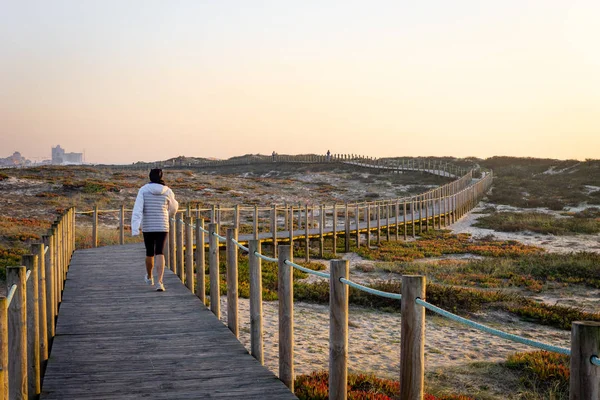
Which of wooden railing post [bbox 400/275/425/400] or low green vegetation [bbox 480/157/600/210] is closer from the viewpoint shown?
wooden railing post [bbox 400/275/425/400]

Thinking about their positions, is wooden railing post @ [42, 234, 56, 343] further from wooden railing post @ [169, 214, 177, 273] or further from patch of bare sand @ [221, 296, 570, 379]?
wooden railing post @ [169, 214, 177, 273]

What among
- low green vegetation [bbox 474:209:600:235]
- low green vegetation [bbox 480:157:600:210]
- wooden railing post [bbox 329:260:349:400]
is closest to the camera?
wooden railing post [bbox 329:260:349:400]

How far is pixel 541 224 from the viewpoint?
103 feet

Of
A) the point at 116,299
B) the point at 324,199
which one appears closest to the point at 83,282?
the point at 116,299

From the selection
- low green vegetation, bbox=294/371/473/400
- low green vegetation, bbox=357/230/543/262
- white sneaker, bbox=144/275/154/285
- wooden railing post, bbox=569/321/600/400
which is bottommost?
low green vegetation, bbox=357/230/543/262

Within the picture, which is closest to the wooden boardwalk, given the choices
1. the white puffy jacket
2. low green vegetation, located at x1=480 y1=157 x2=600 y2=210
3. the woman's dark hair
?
the white puffy jacket

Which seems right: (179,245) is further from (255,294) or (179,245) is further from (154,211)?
(255,294)

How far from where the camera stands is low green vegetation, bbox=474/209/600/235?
2970cm

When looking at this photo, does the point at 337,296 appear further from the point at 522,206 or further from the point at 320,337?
the point at 522,206

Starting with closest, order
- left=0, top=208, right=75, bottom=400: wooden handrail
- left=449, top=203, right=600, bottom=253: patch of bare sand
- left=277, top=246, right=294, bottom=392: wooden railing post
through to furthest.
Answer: left=0, top=208, right=75, bottom=400: wooden handrail, left=277, top=246, right=294, bottom=392: wooden railing post, left=449, top=203, right=600, bottom=253: patch of bare sand

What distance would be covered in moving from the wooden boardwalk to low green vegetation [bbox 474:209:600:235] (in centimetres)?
2388

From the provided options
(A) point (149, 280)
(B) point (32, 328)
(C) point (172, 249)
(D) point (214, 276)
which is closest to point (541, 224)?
(C) point (172, 249)

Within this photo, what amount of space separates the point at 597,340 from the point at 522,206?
42.3 metres

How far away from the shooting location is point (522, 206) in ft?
139
